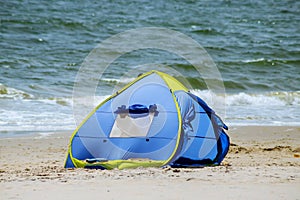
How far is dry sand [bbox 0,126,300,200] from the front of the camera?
5.81m

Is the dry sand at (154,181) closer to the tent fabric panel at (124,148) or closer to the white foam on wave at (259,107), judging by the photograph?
the tent fabric panel at (124,148)

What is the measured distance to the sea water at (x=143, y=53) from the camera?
45.7 feet

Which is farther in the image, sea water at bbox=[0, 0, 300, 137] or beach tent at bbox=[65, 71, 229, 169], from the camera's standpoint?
sea water at bbox=[0, 0, 300, 137]

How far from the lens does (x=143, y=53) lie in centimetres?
2216

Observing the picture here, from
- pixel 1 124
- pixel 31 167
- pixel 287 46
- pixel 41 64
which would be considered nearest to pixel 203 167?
pixel 31 167

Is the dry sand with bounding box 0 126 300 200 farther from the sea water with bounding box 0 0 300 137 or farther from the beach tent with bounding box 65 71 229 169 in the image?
the sea water with bounding box 0 0 300 137

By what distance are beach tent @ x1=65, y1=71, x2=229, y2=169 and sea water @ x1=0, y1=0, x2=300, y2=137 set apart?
325 cm

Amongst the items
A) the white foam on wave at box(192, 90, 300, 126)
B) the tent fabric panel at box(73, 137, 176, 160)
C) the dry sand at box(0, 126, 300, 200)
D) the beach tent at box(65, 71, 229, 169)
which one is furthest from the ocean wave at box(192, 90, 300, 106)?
the tent fabric panel at box(73, 137, 176, 160)

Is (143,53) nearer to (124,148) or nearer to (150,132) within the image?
(150,132)

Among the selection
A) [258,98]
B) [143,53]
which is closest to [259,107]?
[258,98]

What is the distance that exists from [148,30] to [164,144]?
18329mm

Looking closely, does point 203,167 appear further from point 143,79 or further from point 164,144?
point 143,79

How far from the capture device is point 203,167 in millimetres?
7520

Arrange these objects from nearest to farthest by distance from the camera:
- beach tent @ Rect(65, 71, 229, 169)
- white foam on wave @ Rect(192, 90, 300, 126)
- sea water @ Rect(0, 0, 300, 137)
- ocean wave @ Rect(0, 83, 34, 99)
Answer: beach tent @ Rect(65, 71, 229, 169), white foam on wave @ Rect(192, 90, 300, 126), sea water @ Rect(0, 0, 300, 137), ocean wave @ Rect(0, 83, 34, 99)
